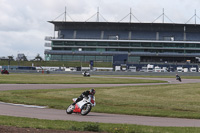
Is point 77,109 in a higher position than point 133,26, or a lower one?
lower

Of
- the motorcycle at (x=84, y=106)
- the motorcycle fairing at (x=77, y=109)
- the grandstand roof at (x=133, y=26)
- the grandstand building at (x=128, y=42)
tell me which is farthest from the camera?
the grandstand roof at (x=133, y=26)

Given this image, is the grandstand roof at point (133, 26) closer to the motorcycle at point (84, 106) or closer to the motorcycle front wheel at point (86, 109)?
the motorcycle at point (84, 106)

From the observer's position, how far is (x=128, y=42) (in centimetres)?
12875

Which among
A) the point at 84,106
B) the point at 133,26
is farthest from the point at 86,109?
the point at 133,26

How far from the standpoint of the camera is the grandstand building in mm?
126312

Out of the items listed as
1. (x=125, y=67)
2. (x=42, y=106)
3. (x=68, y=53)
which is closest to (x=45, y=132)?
(x=42, y=106)

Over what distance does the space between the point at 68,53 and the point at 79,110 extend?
111 m

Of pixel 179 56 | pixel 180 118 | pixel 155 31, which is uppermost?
pixel 155 31

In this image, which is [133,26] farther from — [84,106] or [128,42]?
[84,106]

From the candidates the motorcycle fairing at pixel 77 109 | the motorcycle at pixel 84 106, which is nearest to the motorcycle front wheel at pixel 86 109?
the motorcycle at pixel 84 106

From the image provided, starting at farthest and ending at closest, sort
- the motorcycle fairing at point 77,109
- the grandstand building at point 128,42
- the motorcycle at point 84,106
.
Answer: the grandstand building at point 128,42 < the motorcycle fairing at point 77,109 < the motorcycle at point 84,106

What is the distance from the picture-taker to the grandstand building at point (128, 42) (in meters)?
126

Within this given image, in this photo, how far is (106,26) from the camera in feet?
436

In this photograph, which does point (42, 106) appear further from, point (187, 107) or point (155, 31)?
point (155, 31)
